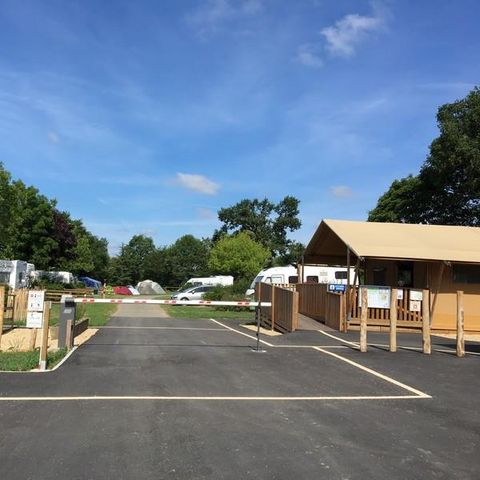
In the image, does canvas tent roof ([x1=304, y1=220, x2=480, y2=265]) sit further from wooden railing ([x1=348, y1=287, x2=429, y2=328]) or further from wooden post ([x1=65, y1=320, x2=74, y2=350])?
wooden post ([x1=65, y1=320, x2=74, y2=350])

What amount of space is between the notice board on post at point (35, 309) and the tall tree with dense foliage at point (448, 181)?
3041cm

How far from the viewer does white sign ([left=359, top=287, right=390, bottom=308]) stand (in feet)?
51.9

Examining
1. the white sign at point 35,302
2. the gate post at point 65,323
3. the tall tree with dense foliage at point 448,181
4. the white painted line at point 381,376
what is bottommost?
the white painted line at point 381,376

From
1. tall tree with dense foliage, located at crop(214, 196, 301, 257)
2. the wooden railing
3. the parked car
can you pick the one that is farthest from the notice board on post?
tall tree with dense foliage, located at crop(214, 196, 301, 257)

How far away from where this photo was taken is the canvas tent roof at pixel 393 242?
19094 millimetres

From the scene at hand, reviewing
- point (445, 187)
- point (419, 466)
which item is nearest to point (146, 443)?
point (419, 466)

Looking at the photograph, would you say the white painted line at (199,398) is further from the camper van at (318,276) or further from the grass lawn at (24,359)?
the camper van at (318,276)

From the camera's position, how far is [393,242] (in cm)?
2033

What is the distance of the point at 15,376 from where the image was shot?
9312 mm

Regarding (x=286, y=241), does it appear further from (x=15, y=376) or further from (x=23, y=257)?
(x=15, y=376)

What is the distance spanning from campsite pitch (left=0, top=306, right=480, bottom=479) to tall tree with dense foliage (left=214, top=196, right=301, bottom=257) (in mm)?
83115

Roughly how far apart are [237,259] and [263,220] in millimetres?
33419

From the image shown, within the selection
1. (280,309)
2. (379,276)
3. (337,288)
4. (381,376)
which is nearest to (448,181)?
(379,276)

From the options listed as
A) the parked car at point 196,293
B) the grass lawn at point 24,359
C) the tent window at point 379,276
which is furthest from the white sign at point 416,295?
the parked car at point 196,293
